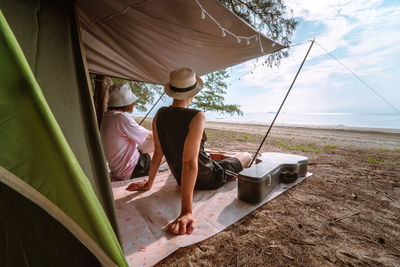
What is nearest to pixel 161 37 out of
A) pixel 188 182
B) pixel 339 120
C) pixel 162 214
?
pixel 188 182

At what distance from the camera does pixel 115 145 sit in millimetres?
2061

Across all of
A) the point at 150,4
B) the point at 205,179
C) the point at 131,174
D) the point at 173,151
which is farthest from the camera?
the point at 131,174

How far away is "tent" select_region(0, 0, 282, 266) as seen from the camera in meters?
0.57

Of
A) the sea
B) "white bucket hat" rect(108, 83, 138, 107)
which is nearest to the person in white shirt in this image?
"white bucket hat" rect(108, 83, 138, 107)

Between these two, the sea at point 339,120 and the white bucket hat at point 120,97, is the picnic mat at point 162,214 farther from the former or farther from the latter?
the sea at point 339,120

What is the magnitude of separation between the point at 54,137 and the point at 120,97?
5.47 ft

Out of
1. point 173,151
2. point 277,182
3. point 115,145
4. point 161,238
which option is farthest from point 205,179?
point 115,145

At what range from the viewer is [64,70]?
36.2 inches

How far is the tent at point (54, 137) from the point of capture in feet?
1.87

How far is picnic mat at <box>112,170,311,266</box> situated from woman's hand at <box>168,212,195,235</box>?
0.12ft

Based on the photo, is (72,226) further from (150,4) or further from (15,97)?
(150,4)

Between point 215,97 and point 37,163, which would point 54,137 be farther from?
point 215,97

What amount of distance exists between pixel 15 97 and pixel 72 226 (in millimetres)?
489

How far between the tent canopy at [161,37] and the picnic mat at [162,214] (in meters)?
1.74
